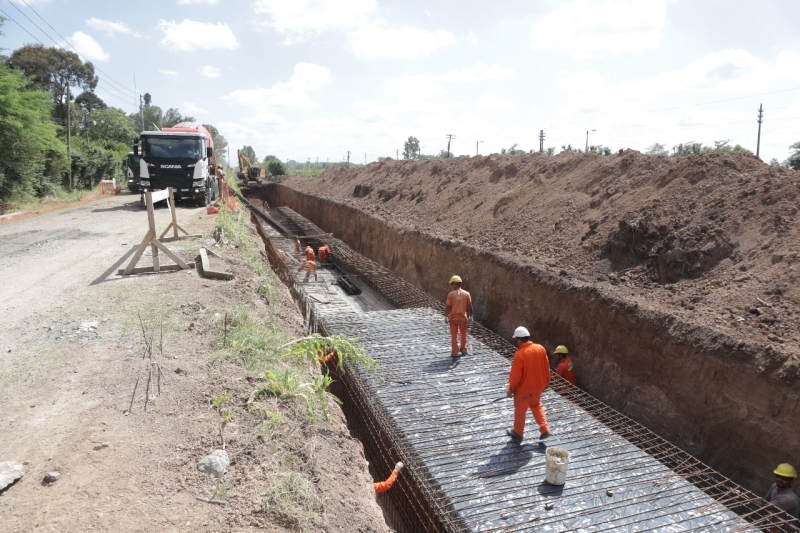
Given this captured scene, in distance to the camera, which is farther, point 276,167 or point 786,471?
point 276,167

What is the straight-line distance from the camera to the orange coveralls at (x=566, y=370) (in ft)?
26.7

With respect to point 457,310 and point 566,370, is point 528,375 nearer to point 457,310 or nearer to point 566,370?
point 457,310

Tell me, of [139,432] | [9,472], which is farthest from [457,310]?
[9,472]

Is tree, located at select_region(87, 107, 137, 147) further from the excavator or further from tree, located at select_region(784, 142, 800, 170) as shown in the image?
tree, located at select_region(784, 142, 800, 170)

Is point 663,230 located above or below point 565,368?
above

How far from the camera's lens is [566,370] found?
8148mm

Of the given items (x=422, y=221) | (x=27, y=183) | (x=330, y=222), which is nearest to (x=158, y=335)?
(x=422, y=221)

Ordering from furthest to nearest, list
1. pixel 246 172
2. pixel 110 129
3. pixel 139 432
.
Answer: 1. pixel 110 129
2. pixel 246 172
3. pixel 139 432

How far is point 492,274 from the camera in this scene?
1141 cm

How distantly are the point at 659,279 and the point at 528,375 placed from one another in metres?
4.67

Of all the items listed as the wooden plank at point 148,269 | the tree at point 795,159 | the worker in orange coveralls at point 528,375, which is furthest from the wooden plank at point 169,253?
the tree at point 795,159

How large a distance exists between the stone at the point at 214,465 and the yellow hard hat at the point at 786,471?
5.26m

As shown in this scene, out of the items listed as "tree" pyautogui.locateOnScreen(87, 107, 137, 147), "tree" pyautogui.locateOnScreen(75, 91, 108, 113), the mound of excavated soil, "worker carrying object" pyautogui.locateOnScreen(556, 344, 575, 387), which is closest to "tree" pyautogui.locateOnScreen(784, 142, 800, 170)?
the mound of excavated soil

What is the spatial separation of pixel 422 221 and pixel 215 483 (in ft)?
48.3
